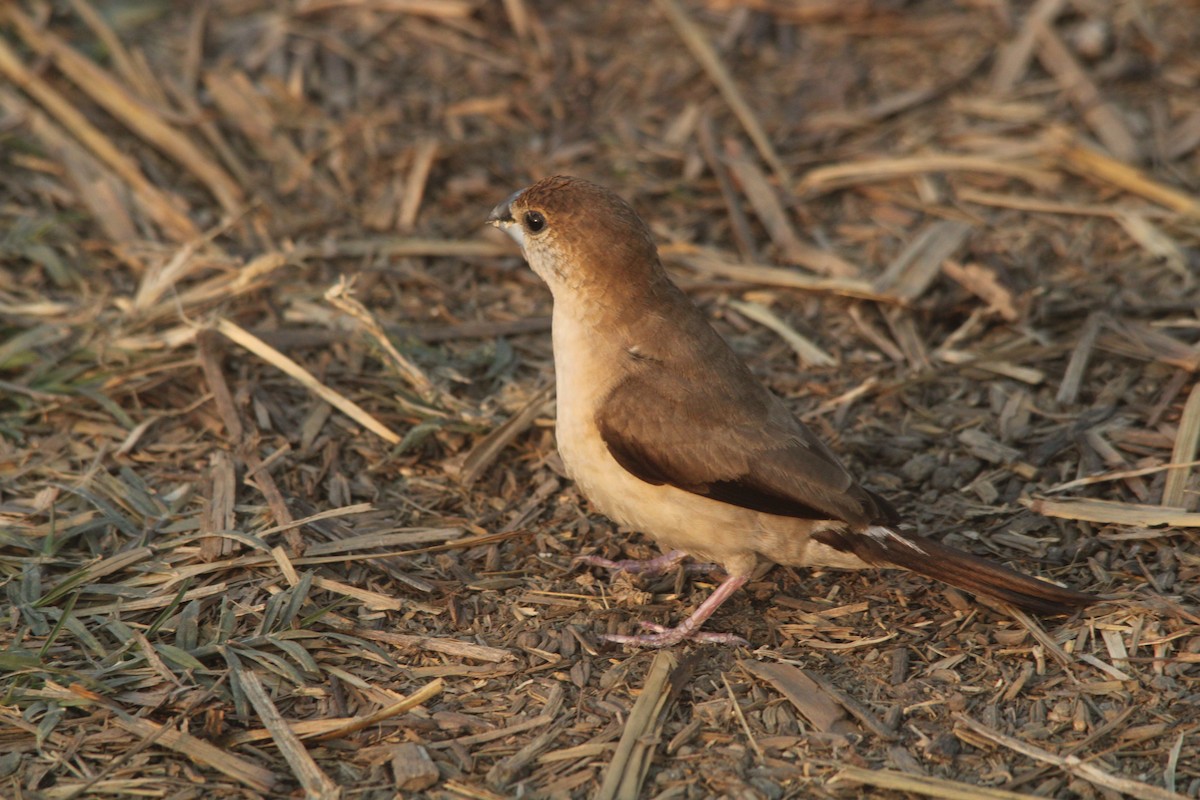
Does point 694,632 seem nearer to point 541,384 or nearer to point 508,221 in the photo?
point 541,384

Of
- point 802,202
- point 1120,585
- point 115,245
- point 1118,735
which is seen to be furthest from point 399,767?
point 802,202

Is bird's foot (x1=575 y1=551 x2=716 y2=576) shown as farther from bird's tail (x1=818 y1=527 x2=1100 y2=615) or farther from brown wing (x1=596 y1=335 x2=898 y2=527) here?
bird's tail (x1=818 y1=527 x2=1100 y2=615)

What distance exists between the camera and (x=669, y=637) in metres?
5.03

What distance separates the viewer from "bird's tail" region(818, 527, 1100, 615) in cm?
482

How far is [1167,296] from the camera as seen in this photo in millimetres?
6660

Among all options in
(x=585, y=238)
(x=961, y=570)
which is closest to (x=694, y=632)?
(x=961, y=570)

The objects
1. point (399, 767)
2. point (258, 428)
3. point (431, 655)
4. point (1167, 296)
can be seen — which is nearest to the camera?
point (399, 767)

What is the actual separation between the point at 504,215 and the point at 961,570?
8.32 ft

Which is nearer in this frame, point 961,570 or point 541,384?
point 961,570

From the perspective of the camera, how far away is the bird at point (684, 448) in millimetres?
4973


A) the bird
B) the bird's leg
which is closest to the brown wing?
the bird

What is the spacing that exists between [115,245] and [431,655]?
11.5ft

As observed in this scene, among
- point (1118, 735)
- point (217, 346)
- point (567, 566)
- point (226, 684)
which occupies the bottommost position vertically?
point (1118, 735)

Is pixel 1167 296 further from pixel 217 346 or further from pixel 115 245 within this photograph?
pixel 115 245
